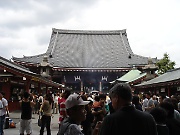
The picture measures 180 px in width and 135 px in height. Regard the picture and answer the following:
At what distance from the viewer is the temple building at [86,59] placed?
4059 cm

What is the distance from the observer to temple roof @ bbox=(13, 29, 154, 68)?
4209cm

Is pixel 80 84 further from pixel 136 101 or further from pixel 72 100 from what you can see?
pixel 72 100

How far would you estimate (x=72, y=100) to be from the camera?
128 inches

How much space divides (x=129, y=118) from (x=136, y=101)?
4200 millimetres

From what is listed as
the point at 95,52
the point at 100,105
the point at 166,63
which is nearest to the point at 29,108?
the point at 100,105

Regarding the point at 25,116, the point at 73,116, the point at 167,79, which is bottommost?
the point at 25,116

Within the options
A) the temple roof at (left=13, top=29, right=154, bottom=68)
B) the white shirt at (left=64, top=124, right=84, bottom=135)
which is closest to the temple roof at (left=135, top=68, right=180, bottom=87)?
the white shirt at (left=64, top=124, right=84, bottom=135)

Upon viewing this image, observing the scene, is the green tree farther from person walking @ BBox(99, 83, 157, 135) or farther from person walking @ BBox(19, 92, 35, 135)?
person walking @ BBox(99, 83, 157, 135)

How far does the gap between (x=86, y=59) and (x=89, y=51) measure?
2937 millimetres

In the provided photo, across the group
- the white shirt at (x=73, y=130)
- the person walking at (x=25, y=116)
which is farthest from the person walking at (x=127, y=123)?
the person walking at (x=25, y=116)

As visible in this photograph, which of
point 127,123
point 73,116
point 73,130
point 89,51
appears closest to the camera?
point 127,123

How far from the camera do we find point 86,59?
1736 inches

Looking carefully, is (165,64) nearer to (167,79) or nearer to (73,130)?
(167,79)

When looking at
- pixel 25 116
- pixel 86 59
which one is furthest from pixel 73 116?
pixel 86 59
